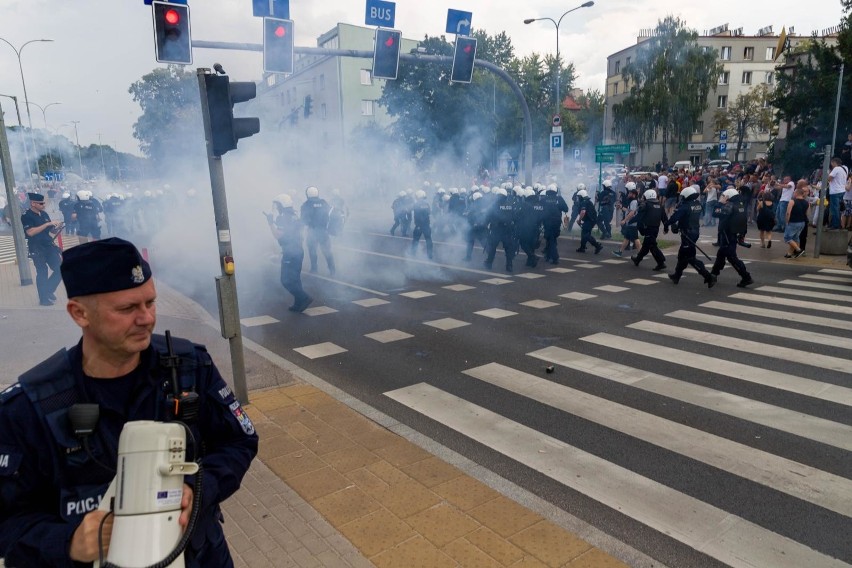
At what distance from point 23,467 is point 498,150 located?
1397 inches

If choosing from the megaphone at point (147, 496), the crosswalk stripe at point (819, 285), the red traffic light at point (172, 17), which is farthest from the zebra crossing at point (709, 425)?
the red traffic light at point (172, 17)

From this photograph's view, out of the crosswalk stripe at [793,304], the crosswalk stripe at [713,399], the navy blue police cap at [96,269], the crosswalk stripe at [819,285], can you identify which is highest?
the navy blue police cap at [96,269]

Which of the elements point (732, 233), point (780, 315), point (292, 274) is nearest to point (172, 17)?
point (292, 274)

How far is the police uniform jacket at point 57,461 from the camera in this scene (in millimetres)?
1549

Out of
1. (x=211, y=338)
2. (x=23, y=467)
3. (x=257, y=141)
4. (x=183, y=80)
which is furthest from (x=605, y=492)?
(x=183, y=80)

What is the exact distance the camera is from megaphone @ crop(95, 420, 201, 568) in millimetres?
1338

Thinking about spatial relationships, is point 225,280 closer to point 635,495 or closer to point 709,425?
point 635,495

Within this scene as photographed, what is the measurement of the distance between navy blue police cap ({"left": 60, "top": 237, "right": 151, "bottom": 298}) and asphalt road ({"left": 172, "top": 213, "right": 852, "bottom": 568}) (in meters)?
3.05

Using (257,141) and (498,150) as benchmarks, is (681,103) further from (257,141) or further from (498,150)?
(257,141)

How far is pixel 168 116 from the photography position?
97.1ft

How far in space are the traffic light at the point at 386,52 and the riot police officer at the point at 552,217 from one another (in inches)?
181

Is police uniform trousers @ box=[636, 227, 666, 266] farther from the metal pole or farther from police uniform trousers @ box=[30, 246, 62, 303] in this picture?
the metal pole

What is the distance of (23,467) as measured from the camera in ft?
5.17

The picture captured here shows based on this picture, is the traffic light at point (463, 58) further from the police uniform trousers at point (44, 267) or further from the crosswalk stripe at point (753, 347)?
the police uniform trousers at point (44, 267)
